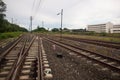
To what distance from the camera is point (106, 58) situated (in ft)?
33.8

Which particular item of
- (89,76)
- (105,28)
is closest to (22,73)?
(89,76)

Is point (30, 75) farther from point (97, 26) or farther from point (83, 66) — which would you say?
point (97, 26)

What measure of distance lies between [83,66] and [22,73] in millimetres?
3577

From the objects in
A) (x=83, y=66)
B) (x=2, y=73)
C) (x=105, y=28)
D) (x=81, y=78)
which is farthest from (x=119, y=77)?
(x=105, y=28)

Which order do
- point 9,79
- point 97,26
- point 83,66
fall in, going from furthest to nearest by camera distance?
point 97,26, point 83,66, point 9,79

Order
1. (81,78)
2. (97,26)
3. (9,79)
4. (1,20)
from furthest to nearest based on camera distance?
(97,26)
(1,20)
(81,78)
(9,79)

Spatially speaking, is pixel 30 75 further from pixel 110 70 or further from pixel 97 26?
pixel 97 26

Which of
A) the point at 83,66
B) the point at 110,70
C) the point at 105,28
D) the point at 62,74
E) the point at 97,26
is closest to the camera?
the point at 62,74

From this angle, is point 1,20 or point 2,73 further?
point 1,20

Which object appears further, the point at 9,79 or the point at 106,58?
the point at 106,58

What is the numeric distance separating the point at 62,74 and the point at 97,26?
198352mm

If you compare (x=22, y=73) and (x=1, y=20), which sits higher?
(x=1, y=20)

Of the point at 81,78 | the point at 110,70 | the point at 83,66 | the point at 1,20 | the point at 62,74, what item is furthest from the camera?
the point at 1,20

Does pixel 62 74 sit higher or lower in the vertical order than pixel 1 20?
lower
